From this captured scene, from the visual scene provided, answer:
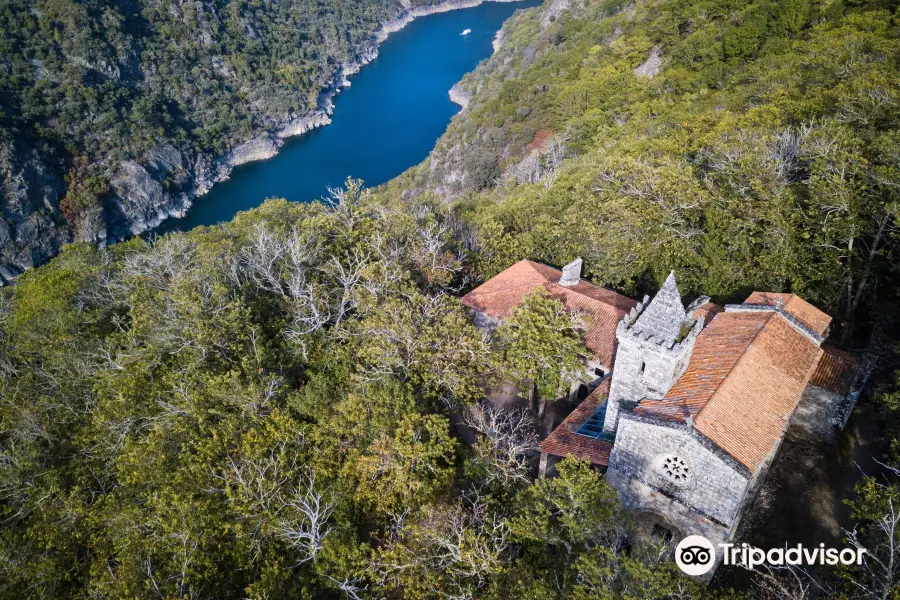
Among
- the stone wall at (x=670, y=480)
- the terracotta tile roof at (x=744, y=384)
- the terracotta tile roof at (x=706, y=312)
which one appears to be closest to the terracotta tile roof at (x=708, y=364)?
the terracotta tile roof at (x=744, y=384)

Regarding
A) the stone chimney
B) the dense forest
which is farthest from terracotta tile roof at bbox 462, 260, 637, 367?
the dense forest

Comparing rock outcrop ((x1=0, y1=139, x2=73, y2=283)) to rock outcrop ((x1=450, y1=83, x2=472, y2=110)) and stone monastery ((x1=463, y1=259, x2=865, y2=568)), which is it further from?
stone monastery ((x1=463, y1=259, x2=865, y2=568))

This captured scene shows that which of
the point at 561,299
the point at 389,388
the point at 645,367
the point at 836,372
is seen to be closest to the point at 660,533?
the point at 645,367

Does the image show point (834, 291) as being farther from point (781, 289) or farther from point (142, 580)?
point (142, 580)

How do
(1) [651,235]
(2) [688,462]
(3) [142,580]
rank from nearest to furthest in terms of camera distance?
(2) [688,462] < (3) [142,580] < (1) [651,235]

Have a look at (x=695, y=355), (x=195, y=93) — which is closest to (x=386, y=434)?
(x=695, y=355)

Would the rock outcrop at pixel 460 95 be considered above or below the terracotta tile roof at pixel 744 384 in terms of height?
below

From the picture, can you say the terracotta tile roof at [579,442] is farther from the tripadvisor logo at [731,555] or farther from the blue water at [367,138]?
the blue water at [367,138]
